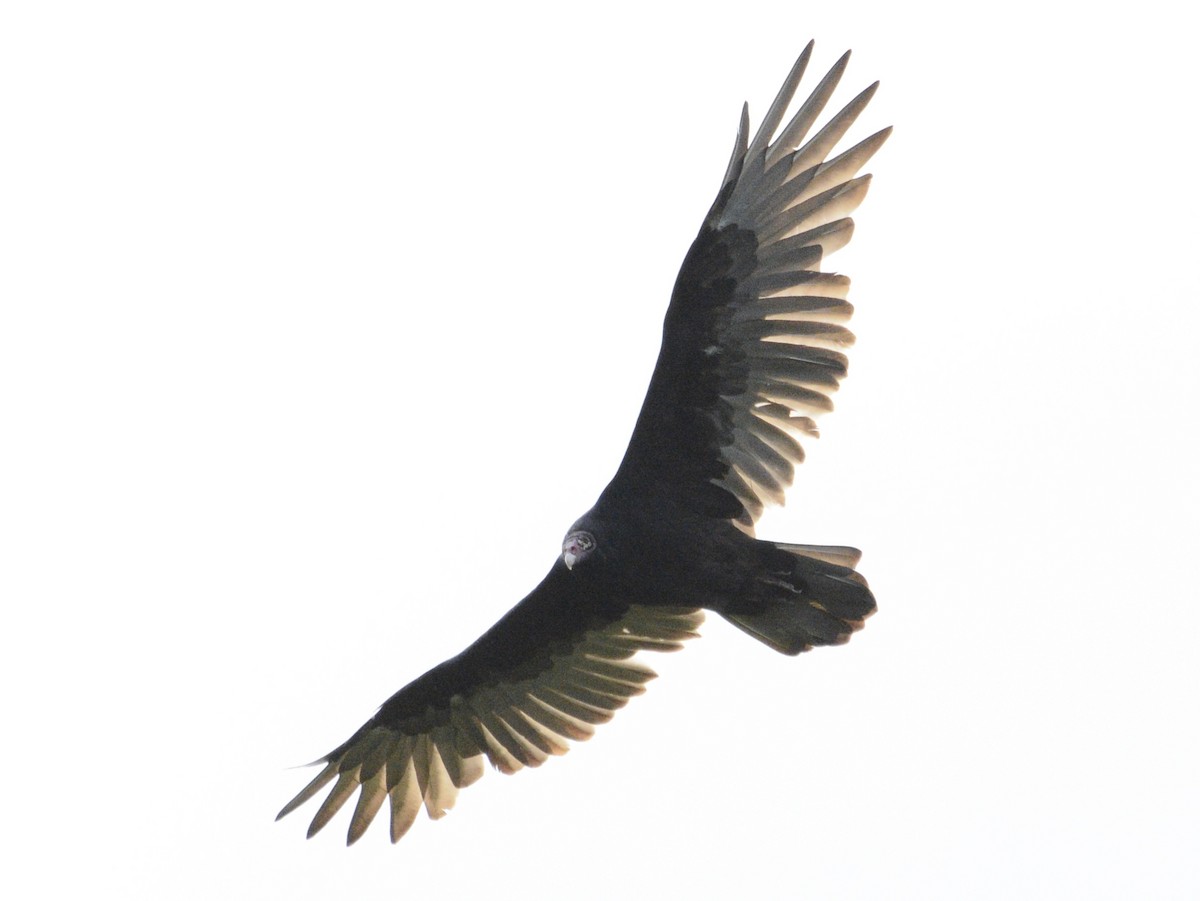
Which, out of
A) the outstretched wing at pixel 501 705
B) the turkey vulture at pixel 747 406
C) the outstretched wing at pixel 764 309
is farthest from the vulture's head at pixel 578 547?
the outstretched wing at pixel 501 705

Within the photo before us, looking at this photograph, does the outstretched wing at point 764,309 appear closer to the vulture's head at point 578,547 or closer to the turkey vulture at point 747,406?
the turkey vulture at point 747,406

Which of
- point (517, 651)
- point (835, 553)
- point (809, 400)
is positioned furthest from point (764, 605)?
point (517, 651)

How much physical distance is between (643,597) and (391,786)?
5.88 ft

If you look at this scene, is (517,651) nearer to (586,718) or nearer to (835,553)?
(586,718)

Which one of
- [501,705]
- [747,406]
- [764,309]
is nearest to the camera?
[764,309]

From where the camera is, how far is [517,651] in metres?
8.98

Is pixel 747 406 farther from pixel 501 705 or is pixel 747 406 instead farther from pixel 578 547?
pixel 501 705

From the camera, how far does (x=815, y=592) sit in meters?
7.95

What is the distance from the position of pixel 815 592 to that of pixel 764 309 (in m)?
1.31

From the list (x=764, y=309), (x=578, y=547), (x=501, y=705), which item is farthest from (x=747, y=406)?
(x=501, y=705)

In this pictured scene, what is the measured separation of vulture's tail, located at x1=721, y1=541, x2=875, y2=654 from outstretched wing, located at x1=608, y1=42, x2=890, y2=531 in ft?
1.24

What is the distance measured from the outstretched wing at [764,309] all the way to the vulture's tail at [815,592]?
379 mm

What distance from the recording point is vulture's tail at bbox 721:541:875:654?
7922mm

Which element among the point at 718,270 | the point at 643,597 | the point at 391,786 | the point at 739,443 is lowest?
the point at 391,786
